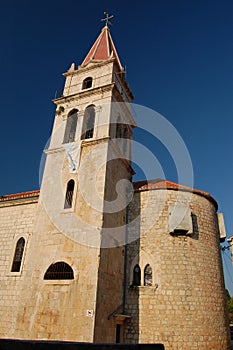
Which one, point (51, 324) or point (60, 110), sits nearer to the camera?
point (51, 324)

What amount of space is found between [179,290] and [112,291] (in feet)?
10.8

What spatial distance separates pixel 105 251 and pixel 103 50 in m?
15.7

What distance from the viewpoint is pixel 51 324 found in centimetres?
1016

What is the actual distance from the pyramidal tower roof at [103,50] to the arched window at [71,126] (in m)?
4.57

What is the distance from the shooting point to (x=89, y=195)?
40.9 ft

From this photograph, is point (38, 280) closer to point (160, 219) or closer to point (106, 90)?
point (160, 219)

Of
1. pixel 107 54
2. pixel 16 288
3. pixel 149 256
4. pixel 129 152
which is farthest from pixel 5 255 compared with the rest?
pixel 107 54

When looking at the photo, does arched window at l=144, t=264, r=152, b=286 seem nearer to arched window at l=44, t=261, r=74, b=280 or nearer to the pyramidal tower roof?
arched window at l=44, t=261, r=74, b=280

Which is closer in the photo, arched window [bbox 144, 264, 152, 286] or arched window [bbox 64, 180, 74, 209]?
arched window [bbox 144, 264, 152, 286]

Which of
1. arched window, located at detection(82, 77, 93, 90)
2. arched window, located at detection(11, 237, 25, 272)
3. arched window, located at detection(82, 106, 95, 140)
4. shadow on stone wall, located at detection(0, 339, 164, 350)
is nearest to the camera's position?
shadow on stone wall, located at detection(0, 339, 164, 350)

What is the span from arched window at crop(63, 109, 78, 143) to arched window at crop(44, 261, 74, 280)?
736cm

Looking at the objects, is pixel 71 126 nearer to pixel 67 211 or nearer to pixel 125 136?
pixel 125 136

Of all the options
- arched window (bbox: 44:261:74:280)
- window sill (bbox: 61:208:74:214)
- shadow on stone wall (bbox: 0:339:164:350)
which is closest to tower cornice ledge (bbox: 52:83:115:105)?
window sill (bbox: 61:208:74:214)

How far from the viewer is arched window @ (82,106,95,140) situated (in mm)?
15359
